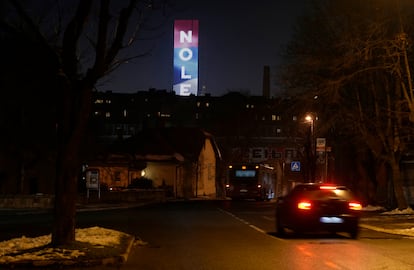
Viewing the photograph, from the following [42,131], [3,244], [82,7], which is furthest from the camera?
[42,131]

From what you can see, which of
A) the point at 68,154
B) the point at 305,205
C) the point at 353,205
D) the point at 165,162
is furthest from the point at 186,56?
the point at 68,154

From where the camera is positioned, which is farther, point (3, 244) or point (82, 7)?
point (3, 244)

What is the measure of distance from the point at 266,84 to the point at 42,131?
71.4 metres

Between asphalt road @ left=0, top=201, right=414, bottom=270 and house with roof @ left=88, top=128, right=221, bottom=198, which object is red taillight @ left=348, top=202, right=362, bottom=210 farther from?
house with roof @ left=88, top=128, right=221, bottom=198

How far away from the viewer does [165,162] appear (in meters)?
65.7

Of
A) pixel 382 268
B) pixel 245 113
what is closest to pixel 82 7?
pixel 382 268

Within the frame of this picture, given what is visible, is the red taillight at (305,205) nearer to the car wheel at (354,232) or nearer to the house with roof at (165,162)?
the car wheel at (354,232)

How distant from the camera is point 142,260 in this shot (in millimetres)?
14477

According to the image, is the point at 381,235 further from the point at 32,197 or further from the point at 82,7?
the point at 32,197

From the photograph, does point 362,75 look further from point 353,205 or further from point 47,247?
point 47,247

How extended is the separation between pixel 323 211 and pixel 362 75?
1321 centimetres

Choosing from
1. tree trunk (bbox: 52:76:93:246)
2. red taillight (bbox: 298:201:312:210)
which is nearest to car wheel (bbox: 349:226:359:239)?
red taillight (bbox: 298:201:312:210)

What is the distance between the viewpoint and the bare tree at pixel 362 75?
84.1ft

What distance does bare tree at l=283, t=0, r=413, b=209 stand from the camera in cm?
2562
